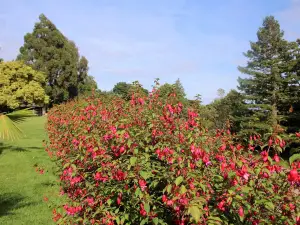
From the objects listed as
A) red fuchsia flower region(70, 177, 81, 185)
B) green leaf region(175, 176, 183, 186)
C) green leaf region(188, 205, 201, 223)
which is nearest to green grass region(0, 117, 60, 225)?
red fuchsia flower region(70, 177, 81, 185)

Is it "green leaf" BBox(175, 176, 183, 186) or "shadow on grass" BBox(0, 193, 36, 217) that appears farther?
"shadow on grass" BBox(0, 193, 36, 217)

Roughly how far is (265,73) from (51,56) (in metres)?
30.3

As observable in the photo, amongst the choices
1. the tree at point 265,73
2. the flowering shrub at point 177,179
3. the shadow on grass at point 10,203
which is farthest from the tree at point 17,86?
the flowering shrub at point 177,179

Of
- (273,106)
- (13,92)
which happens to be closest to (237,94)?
(273,106)

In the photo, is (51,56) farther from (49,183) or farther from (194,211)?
(194,211)

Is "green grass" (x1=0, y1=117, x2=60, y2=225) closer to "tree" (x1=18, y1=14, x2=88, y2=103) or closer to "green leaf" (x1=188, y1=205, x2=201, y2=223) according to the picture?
A: "green leaf" (x1=188, y1=205, x2=201, y2=223)

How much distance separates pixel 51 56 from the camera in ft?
147

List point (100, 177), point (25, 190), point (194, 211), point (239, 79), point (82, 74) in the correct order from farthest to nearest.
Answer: point (82, 74) < point (239, 79) < point (25, 190) < point (100, 177) < point (194, 211)

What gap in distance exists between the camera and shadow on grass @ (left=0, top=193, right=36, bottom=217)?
566cm

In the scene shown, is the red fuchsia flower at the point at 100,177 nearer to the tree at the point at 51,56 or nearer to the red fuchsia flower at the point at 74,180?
the red fuchsia flower at the point at 74,180

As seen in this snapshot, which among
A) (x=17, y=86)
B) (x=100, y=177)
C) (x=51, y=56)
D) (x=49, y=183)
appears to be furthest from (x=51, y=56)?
(x=100, y=177)

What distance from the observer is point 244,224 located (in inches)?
109

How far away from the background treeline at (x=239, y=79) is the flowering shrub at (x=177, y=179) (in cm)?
1350

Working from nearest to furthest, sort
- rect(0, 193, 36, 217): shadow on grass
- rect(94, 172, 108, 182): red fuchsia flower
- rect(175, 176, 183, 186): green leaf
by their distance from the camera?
rect(175, 176, 183, 186): green leaf
rect(94, 172, 108, 182): red fuchsia flower
rect(0, 193, 36, 217): shadow on grass
